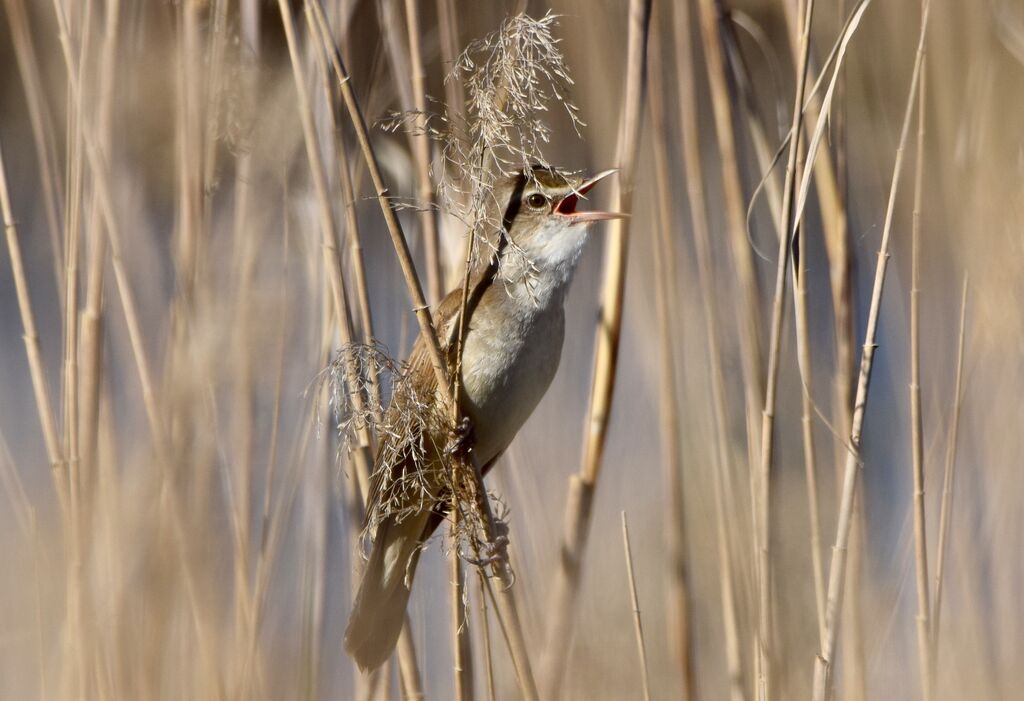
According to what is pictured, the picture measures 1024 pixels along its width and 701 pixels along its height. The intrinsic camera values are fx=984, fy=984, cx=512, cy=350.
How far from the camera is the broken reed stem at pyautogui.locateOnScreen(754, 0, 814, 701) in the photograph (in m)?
1.55

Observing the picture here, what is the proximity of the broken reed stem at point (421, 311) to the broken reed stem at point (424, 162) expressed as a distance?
0.25 metres

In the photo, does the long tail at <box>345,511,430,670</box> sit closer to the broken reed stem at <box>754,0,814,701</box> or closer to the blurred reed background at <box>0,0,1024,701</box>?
the blurred reed background at <box>0,0,1024,701</box>

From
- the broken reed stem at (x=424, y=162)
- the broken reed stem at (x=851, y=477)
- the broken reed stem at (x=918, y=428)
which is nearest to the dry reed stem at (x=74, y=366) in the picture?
the broken reed stem at (x=424, y=162)

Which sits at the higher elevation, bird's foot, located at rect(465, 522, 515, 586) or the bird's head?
the bird's head

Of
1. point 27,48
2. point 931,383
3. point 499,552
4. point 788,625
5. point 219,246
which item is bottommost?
point 788,625

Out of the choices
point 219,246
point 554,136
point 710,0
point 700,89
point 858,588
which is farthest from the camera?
point 700,89

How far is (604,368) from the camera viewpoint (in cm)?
180

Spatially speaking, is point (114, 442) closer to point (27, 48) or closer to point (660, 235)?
point (27, 48)

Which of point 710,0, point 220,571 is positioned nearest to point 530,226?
point 710,0

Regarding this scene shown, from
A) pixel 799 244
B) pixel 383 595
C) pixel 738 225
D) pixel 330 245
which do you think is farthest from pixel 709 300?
pixel 383 595

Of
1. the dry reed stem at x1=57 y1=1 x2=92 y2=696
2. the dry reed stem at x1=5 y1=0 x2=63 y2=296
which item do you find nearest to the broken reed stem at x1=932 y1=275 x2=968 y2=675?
the dry reed stem at x1=57 y1=1 x2=92 y2=696

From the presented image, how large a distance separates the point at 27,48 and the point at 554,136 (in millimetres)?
1662

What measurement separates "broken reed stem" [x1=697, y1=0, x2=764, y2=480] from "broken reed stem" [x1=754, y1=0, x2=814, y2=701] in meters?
0.20

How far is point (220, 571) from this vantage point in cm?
212
